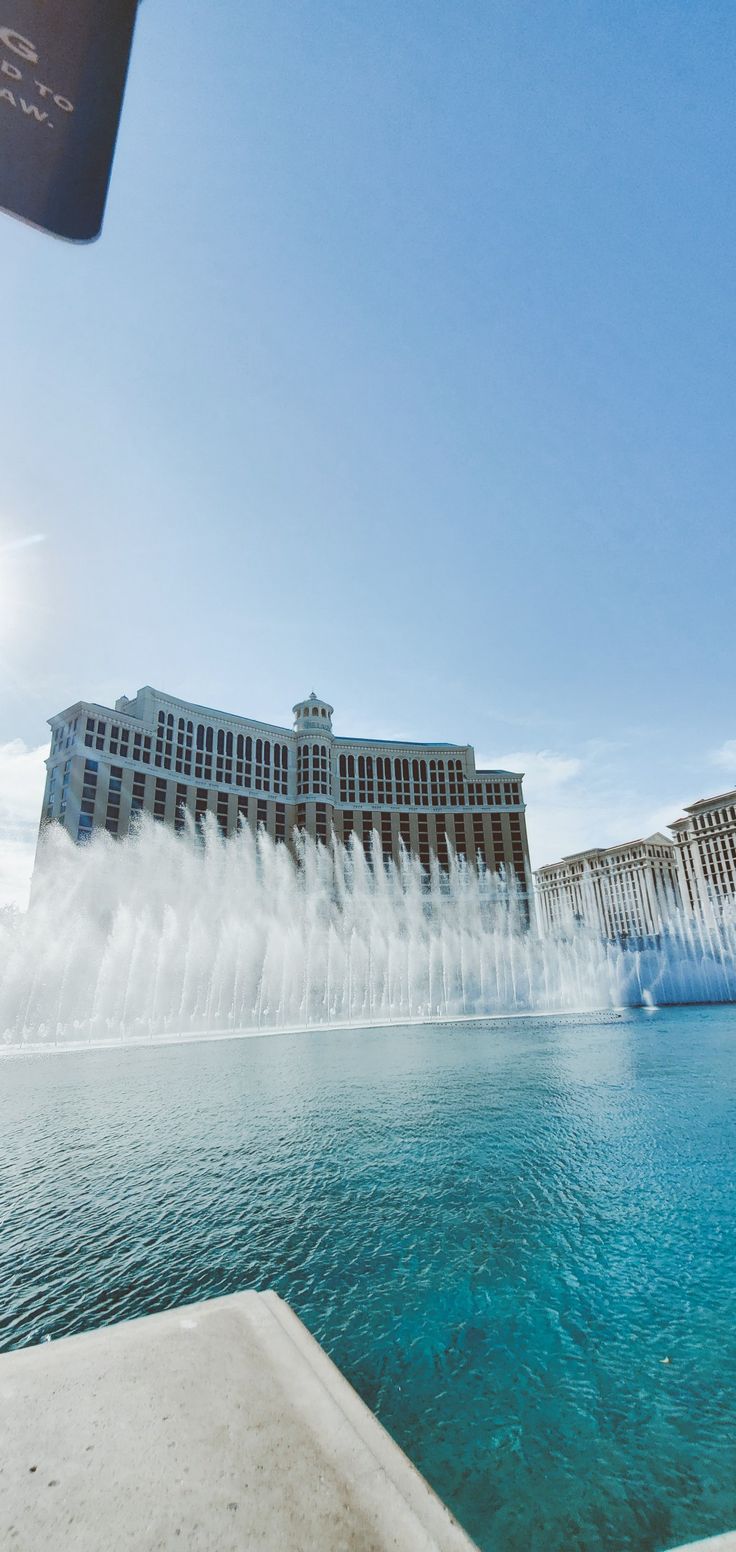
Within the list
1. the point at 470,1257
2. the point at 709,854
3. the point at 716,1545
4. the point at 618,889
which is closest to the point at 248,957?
the point at 470,1257

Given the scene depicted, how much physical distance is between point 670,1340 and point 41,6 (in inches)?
318

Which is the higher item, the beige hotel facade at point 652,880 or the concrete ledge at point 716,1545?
the beige hotel facade at point 652,880

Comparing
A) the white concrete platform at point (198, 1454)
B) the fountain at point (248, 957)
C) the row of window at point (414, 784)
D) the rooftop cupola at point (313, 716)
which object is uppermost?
the rooftop cupola at point (313, 716)

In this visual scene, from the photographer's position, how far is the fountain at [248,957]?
38250 mm

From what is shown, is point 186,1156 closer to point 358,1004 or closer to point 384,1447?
point 384,1447

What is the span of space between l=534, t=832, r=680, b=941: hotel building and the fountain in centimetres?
6921

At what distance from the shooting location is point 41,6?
189 cm

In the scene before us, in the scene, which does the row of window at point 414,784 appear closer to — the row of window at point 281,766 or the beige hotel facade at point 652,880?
the row of window at point 281,766

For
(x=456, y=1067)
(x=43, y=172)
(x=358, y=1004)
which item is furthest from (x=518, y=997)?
(x=43, y=172)

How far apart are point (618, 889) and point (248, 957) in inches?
4963

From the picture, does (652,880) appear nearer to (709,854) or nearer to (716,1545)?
(709,854)

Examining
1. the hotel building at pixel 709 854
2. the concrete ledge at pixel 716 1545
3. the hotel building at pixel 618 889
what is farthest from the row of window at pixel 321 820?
the concrete ledge at pixel 716 1545

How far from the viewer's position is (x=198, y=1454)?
276cm

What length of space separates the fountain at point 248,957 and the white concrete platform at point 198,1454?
32.2m
